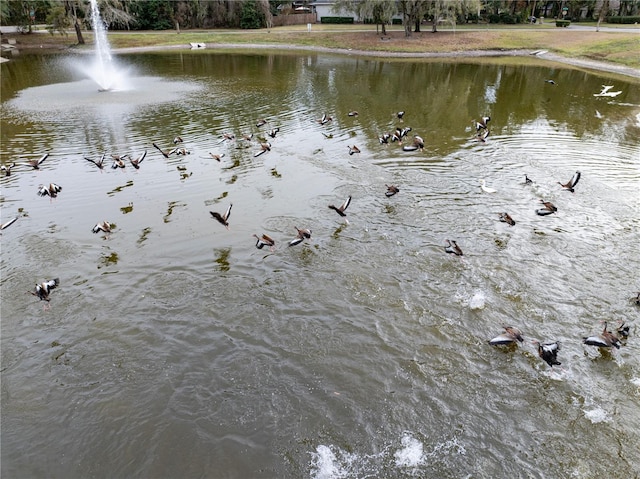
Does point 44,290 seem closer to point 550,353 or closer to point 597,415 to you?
point 550,353

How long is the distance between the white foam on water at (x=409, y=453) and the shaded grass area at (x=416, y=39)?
48828 millimetres

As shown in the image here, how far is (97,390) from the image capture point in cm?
752

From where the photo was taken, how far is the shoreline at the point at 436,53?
40.5 meters

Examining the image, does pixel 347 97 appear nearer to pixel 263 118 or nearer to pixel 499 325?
pixel 263 118

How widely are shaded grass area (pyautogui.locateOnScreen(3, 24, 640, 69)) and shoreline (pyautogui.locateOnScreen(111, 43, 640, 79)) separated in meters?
0.78

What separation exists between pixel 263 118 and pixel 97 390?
19.5 meters

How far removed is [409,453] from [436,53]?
52.6 meters

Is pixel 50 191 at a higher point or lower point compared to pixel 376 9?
lower

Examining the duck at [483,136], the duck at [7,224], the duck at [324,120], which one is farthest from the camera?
the duck at [324,120]

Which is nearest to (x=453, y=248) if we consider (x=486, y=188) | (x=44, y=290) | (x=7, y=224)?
(x=486, y=188)

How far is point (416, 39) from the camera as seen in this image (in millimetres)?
55188

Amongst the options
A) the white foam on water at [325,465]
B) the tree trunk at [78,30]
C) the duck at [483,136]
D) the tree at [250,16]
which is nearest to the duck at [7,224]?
the white foam on water at [325,465]

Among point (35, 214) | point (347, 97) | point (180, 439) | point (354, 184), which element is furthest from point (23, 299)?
point (347, 97)

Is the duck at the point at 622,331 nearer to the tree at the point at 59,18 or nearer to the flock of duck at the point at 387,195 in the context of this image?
the flock of duck at the point at 387,195
